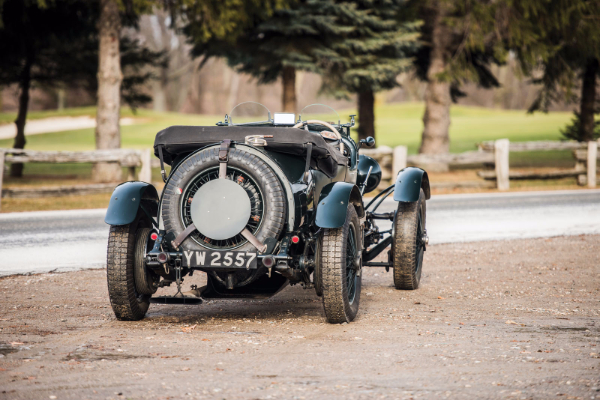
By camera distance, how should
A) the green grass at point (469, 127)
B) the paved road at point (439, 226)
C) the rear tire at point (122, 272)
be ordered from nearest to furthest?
1. the rear tire at point (122, 272)
2. the paved road at point (439, 226)
3. the green grass at point (469, 127)

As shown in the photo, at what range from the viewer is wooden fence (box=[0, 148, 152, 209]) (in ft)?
49.9

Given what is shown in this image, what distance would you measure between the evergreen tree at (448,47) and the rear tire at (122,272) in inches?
638

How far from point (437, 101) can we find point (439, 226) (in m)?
11.6

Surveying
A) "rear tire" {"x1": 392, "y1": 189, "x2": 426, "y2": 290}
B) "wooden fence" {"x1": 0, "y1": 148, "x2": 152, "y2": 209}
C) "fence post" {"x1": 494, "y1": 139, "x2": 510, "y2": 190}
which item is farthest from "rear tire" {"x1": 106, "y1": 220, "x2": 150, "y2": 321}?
"fence post" {"x1": 494, "y1": 139, "x2": 510, "y2": 190}

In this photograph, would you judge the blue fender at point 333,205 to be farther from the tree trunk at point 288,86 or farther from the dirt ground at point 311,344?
the tree trunk at point 288,86

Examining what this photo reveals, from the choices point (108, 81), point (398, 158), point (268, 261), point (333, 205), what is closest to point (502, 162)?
point (398, 158)

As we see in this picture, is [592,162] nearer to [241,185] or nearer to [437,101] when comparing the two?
[437,101]

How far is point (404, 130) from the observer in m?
46.9

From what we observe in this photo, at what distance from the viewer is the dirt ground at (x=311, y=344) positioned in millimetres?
3895

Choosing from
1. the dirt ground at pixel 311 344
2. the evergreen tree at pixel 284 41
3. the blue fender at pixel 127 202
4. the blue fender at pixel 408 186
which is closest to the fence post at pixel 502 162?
the evergreen tree at pixel 284 41

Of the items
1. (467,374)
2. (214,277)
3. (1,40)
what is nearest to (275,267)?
(214,277)

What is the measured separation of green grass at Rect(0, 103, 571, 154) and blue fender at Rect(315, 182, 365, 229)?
26.5m

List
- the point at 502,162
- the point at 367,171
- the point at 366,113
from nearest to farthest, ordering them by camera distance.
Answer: the point at 367,171
the point at 502,162
the point at 366,113

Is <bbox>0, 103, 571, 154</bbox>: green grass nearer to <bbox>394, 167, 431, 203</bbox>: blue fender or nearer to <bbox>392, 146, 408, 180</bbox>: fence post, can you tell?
<bbox>392, 146, 408, 180</bbox>: fence post
